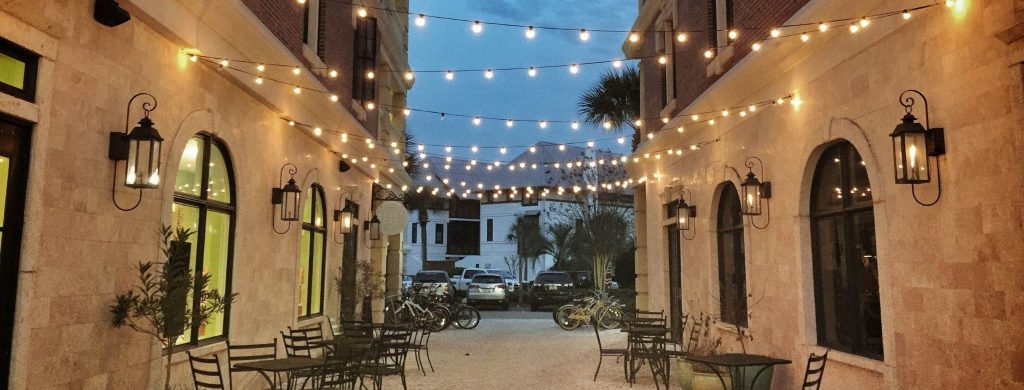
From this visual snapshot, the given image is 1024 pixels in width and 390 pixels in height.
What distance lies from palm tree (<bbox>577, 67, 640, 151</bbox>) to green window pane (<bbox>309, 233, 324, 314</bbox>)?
27.9 ft

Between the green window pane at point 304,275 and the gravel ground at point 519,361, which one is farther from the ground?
the green window pane at point 304,275

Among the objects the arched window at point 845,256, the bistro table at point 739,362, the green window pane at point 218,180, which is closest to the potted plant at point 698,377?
the bistro table at point 739,362

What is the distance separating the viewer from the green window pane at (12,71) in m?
4.21

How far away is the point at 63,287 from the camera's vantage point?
4641 millimetres

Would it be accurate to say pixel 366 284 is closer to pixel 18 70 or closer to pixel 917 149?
pixel 18 70

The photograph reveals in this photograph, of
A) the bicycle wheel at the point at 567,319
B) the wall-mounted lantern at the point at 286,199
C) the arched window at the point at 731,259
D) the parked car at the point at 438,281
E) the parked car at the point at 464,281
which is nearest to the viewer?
the wall-mounted lantern at the point at 286,199

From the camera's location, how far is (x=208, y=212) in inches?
285

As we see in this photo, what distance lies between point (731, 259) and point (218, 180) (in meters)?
6.74

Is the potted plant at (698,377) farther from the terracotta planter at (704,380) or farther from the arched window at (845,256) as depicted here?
the arched window at (845,256)

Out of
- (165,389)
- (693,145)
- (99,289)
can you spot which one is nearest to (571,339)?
(693,145)

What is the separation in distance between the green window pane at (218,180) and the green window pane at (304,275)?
291 centimetres

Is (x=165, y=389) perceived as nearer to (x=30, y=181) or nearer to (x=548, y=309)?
(x=30, y=181)

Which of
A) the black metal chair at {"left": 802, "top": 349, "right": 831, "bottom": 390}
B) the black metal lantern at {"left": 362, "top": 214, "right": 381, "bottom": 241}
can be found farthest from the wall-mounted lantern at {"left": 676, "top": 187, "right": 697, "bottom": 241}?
the black metal lantern at {"left": 362, "top": 214, "right": 381, "bottom": 241}

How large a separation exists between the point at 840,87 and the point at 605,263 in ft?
49.7
